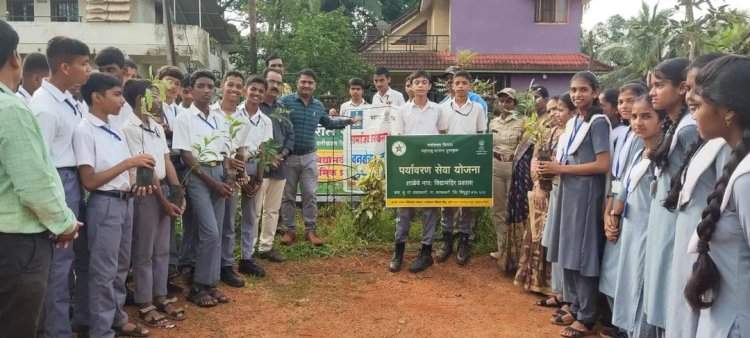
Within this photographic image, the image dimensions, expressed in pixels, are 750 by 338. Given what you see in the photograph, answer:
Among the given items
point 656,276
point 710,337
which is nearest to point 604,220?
point 656,276

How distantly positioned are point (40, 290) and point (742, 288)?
285cm

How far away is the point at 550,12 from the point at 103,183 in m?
17.7

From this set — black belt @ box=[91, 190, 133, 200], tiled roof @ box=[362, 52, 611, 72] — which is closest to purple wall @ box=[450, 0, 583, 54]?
tiled roof @ box=[362, 52, 611, 72]

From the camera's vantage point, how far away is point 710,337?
2051mm

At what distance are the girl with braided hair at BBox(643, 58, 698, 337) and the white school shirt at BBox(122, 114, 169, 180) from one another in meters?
3.26

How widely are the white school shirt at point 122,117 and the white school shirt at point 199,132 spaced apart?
1.58ft

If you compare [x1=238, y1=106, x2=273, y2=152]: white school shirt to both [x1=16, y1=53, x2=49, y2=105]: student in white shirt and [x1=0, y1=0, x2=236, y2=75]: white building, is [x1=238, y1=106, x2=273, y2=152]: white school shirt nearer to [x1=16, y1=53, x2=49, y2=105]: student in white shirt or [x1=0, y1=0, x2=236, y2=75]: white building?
[x1=16, y1=53, x2=49, y2=105]: student in white shirt

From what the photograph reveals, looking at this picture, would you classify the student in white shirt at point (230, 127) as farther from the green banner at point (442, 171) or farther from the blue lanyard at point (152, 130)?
the green banner at point (442, 171)

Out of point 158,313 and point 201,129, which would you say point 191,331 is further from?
point 201,129

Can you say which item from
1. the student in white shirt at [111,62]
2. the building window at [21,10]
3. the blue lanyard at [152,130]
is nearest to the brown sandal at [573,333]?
the blue lanyard at [152,130]

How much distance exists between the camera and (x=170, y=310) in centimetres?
436

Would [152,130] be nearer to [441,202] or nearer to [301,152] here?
[301,152]

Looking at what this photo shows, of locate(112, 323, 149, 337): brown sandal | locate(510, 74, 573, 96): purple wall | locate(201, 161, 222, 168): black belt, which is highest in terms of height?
locate(510, 74, 573, 96): purple wall

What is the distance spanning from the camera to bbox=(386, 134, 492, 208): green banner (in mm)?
5785
